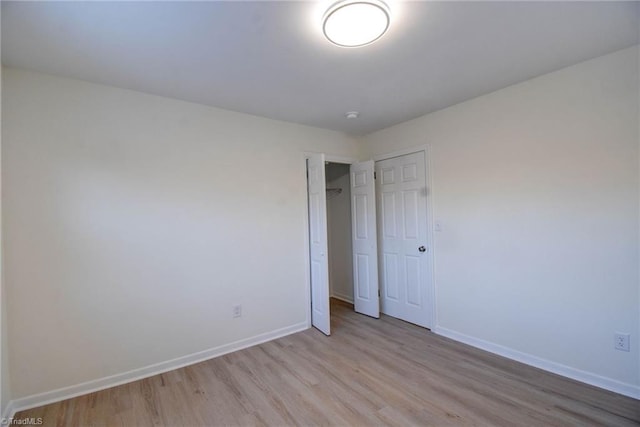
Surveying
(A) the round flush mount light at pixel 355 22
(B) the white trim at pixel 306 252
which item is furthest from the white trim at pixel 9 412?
(A) the round flush mount light at pixel 355 22

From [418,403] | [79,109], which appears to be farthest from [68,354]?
[418,403]

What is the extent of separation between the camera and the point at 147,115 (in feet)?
8.51

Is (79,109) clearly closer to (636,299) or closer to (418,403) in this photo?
(418,403)

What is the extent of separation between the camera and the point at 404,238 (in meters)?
3.62

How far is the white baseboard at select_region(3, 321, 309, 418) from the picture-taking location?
82.7 inches

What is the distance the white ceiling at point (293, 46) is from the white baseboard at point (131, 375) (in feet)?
7.77

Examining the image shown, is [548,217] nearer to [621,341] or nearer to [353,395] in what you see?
[621,341]

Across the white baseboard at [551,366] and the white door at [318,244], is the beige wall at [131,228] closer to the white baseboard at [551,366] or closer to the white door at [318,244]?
the white door at [318,244]

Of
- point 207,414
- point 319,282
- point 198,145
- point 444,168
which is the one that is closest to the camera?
point 207,414

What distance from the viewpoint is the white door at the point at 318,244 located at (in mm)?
3338

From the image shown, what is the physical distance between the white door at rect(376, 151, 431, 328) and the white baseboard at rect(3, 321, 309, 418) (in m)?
1.44

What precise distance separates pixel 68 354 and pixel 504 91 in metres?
4.20

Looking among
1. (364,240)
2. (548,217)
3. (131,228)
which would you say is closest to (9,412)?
(131,228)

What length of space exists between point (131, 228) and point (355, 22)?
2.31 m
